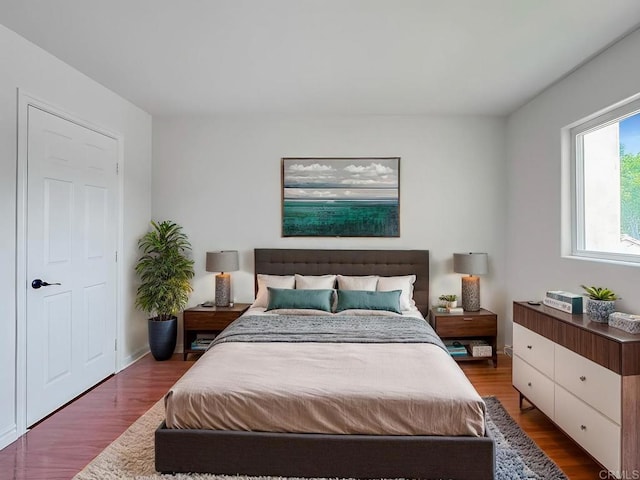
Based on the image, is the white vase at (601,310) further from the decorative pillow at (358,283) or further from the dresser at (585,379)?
the decorative pillow at (358,283)

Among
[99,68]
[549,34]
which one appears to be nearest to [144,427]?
[99,68]

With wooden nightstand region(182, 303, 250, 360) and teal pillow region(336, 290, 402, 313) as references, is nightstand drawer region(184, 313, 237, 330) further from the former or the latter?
teal pillow region(336, 290, 402, 313)

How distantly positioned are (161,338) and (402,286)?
8.49ft

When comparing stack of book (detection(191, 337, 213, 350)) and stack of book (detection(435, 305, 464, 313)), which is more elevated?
stack of book (detection(435, 305, 464, 313))

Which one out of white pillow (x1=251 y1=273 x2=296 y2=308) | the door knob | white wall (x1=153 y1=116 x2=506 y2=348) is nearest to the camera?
the door knob

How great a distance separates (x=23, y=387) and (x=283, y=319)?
1.96 m

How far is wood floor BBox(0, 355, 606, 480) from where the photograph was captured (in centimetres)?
238

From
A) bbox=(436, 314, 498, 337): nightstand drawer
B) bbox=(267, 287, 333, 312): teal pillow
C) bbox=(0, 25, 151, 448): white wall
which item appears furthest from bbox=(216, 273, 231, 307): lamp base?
bbox=(436, 314, 498, 337): nightstand drawer

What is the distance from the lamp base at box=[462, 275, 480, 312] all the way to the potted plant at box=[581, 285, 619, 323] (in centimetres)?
163

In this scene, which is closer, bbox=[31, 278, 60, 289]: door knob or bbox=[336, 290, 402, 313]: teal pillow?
bbox=[31, 278, 60, 289]: door knob

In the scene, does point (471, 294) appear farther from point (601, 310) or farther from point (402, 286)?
point (601, 310)

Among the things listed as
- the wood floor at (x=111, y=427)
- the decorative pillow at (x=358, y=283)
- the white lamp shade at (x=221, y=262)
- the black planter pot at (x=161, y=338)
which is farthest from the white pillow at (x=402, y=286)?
the black planter pot at (x=161, y=338)

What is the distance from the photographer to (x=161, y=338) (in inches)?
166

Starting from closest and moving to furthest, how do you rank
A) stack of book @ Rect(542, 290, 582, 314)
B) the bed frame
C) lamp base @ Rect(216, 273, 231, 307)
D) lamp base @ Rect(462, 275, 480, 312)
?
the bed frame < stack of book @ Rect(542, 290, 582, 314) < lamp base @ Rect(462, 275, 480, 312) < lamp base @ Rect(216, 273, 231, 307)
